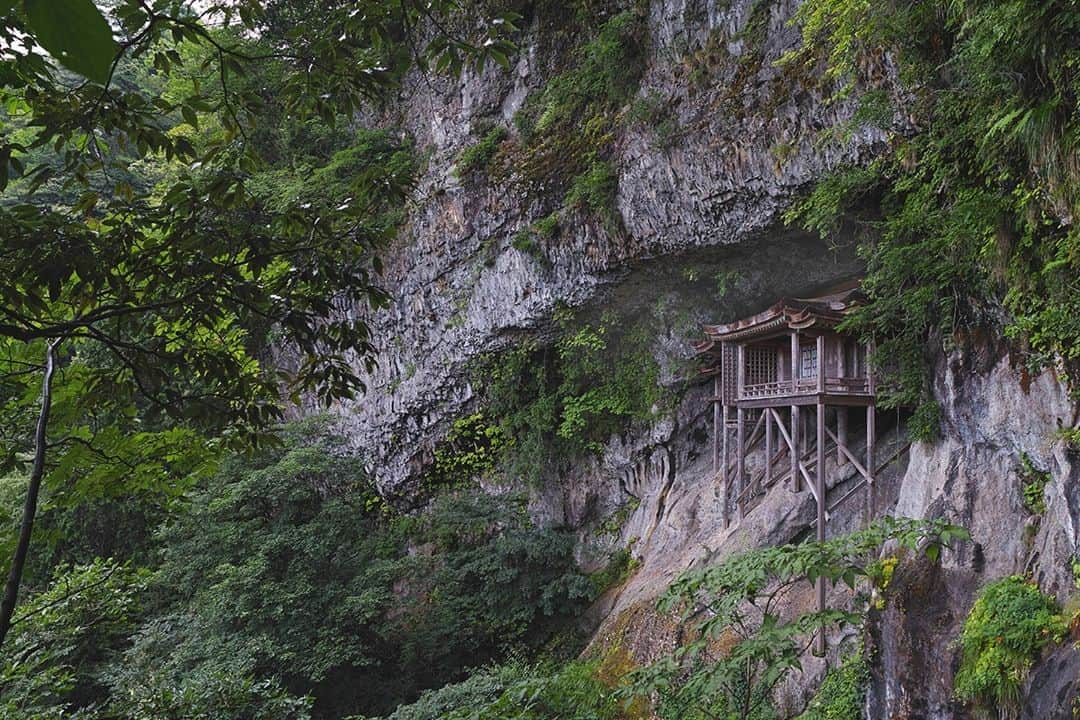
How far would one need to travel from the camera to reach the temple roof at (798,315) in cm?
885

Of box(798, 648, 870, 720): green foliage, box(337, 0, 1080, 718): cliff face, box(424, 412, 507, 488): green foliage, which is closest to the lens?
box(337, 0, 1080, 718): cliff face

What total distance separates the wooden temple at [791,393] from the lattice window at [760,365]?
2 cm

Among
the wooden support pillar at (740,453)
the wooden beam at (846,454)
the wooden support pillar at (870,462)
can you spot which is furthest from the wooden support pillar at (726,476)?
the wooden support pillar at (870,462)

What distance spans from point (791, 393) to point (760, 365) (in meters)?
1.32

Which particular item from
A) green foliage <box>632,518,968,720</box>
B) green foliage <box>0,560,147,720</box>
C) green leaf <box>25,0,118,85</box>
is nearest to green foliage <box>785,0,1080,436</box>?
green foliage <box>632,518,968,720</box>

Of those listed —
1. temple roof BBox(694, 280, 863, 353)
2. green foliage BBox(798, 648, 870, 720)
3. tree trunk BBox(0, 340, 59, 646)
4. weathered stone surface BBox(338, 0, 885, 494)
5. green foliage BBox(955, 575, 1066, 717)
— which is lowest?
green foliage BBox(798, 648, 870, 720)

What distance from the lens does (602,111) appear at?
11.2 metres

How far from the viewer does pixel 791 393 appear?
955 centimetres

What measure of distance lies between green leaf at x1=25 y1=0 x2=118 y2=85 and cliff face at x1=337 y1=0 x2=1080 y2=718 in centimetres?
441

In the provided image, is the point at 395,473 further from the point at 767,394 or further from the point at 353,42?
the point at 353,42

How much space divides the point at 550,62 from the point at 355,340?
10.8 m

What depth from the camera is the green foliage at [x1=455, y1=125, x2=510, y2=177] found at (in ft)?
41.4

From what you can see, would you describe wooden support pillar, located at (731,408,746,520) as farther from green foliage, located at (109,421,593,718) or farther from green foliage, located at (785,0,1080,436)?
green foliage, located at (109,421,593,718)

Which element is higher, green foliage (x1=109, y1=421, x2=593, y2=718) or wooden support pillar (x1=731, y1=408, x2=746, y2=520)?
wooden support pillar (x1=731, y1=408, x2=746, y2=520)
